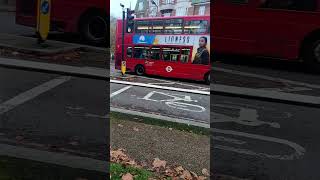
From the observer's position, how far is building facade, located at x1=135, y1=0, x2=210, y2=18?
8.32 ft

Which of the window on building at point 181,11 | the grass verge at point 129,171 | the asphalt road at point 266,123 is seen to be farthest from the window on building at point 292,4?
the grass verge at point 129,171

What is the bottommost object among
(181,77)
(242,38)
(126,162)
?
(126,162)

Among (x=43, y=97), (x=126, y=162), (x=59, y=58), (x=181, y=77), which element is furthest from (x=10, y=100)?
(x=181, y=77)

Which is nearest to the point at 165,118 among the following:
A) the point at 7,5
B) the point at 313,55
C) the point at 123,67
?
the point at 123,67

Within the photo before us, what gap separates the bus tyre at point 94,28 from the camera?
2760 mm

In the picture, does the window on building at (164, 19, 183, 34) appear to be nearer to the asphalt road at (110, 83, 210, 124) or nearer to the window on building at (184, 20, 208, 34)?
the window on building at (184, 20, 208, 34)

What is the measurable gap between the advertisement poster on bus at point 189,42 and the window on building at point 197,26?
1.1 inches

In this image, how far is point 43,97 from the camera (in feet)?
9.80

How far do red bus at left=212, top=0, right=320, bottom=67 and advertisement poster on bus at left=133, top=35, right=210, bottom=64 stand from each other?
62mm

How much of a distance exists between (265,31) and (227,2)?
0.26 meters

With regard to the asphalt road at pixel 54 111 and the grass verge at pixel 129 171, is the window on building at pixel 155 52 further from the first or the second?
the grass verge at pixel 129 171

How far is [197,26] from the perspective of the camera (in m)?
2.55

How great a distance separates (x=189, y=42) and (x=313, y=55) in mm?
636

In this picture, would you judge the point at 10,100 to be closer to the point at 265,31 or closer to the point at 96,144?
the point at 96,144
